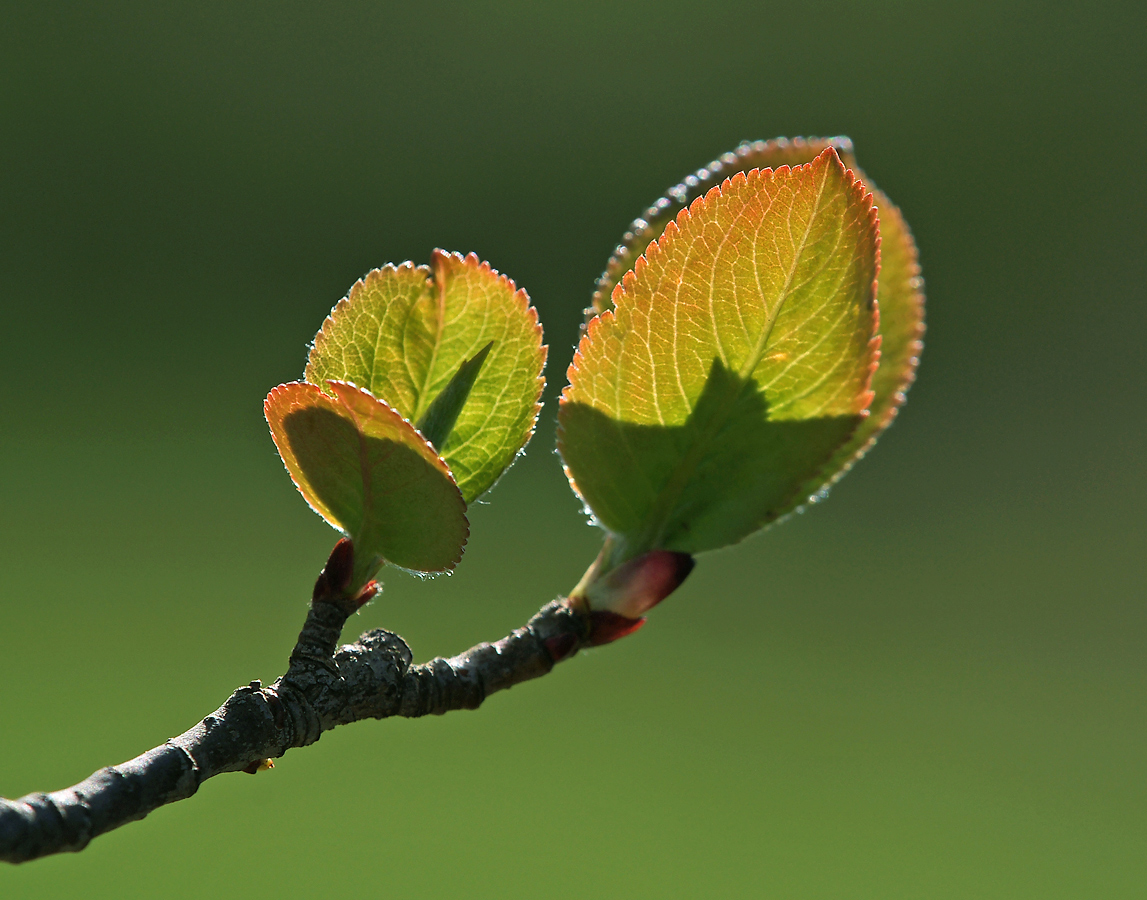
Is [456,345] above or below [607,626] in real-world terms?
above

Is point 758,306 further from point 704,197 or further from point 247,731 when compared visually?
point 247,731

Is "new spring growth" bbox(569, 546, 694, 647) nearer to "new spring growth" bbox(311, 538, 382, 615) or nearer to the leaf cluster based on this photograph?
the leaf cluster

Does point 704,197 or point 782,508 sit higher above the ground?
point 704,197

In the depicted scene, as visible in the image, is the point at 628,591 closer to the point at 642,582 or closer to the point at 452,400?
the point at 642,582

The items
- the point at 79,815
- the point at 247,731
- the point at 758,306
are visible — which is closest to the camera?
the point at 79,815

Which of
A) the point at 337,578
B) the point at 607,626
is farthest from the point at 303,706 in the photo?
the point at 607,626

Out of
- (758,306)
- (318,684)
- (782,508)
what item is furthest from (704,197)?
(318,684)

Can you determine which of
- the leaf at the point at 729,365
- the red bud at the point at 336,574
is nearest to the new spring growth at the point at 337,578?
the red bud at the point at 336,574
